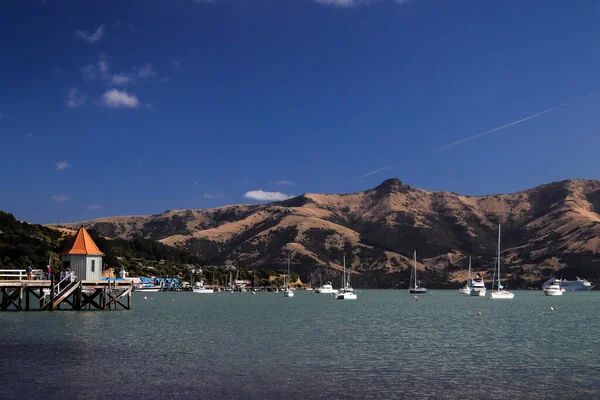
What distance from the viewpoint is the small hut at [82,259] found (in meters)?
86.8

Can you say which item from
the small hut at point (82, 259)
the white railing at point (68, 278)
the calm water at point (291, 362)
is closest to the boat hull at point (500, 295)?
the calm water at point (291, 362)

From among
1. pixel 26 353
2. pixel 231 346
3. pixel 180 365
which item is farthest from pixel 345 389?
pixel 26 353

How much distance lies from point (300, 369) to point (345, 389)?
6.67 m

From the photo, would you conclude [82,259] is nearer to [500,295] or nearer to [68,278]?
[68,278]

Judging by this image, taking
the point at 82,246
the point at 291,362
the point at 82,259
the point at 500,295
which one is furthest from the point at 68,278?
the point at 500,295

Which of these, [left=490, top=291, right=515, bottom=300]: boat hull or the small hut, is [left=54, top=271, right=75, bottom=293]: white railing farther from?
[left=490, top=291, right=515, bottom=300]: boat hull

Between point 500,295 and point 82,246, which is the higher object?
point 82,246

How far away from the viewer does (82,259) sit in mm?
86875

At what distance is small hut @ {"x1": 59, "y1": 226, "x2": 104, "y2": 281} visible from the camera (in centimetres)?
8681

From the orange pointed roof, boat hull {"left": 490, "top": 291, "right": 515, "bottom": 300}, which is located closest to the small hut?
the orange pointed roof

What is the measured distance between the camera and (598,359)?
44750mm

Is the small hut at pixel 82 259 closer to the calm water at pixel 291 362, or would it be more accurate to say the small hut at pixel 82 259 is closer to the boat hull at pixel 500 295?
the calm water at pixel 291 362

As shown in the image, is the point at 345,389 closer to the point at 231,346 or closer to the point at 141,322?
the point at 231,346

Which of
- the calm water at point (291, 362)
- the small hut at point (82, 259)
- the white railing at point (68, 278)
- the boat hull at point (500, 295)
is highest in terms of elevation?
the small hut at point (82, 259)
